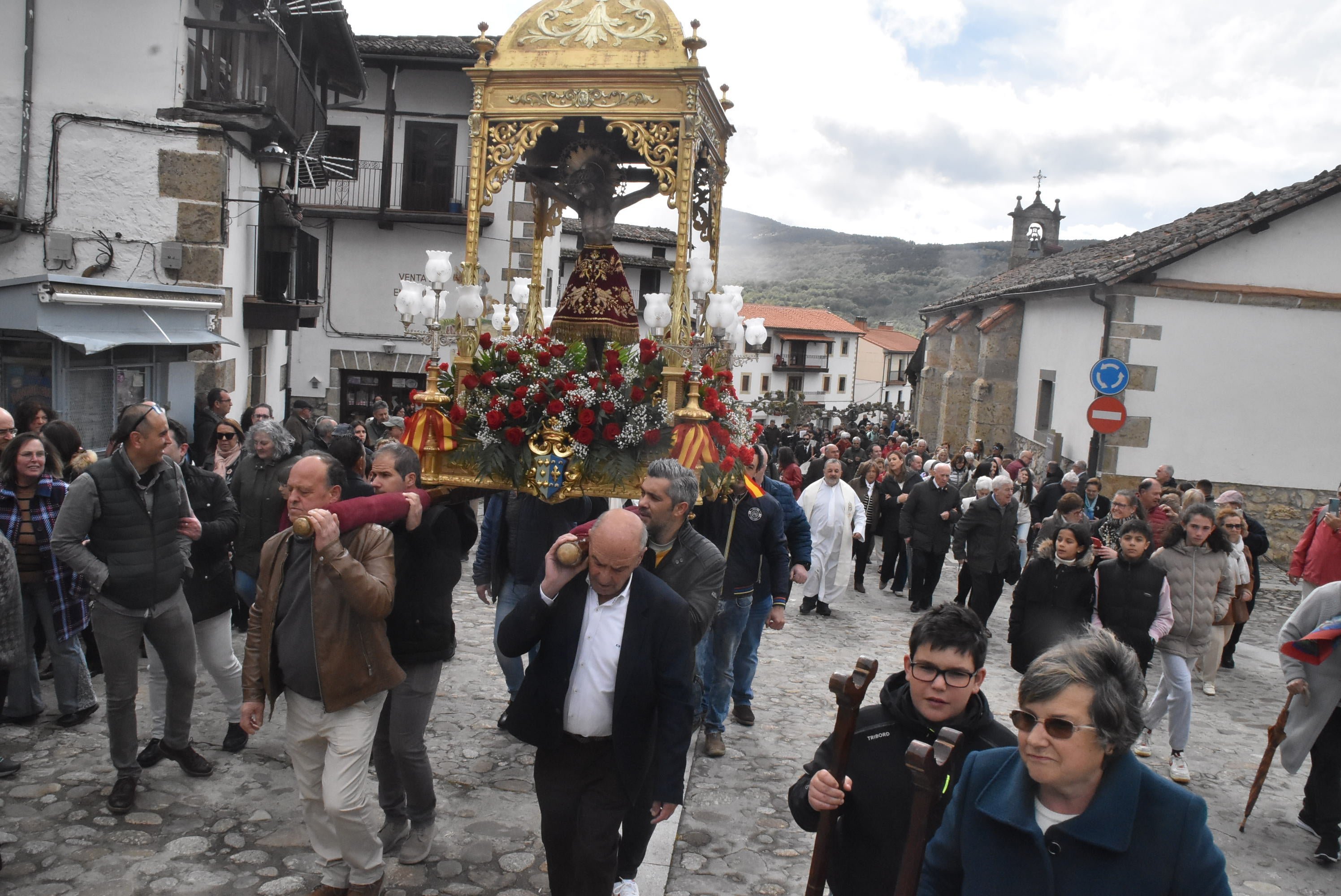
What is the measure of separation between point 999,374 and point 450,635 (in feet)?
70.0

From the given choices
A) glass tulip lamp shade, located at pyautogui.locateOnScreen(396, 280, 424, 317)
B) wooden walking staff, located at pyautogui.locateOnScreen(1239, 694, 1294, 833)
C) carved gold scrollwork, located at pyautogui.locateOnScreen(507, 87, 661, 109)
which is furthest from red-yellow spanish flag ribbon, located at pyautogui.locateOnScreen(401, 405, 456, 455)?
wooden walking staff, located at pyautogui.locateOnScreen(1239, 694, 1294, 833)

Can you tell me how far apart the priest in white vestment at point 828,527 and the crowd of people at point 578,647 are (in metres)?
3.15

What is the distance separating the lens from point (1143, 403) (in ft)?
53.4

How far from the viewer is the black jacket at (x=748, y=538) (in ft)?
21.0

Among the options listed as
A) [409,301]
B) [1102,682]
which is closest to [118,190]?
[409,301]

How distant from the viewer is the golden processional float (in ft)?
19.4

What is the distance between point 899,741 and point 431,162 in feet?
63.4

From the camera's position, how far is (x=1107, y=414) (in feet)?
39.0

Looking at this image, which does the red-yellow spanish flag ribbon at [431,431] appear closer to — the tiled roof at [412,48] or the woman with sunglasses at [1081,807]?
the woman with sunglasses at [1081,807]

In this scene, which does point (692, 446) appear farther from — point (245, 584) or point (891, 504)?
point (891, 504)

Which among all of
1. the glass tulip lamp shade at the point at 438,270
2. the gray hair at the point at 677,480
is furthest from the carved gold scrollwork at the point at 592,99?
the gray hair at the point at 677,480

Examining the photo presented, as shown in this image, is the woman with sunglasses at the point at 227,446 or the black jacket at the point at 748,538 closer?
the black jacket at the point at 748,538

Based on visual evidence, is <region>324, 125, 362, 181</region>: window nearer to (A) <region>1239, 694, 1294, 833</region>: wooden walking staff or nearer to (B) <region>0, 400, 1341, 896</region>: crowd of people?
(B) <region>0, 400, 1341, 896</region>: crowd of people

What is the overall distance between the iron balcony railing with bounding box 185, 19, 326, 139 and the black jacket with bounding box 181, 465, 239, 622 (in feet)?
23.4
